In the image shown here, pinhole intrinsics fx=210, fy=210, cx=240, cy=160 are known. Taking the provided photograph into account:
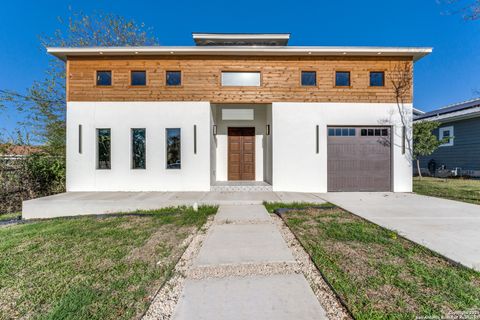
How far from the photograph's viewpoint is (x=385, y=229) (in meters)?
4.04

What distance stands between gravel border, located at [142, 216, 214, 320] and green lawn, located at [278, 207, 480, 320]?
1.66 metres

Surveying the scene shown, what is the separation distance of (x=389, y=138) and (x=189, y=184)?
25.7 feet

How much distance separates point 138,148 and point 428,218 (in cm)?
886

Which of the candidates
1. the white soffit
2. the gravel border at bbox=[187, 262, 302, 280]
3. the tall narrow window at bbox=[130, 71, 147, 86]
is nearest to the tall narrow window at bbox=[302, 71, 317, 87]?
the white soffit

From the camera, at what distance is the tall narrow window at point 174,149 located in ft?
26.1

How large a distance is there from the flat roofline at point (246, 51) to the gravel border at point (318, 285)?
22.0 ft

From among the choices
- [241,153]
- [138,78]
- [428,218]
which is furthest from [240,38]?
[428,218]

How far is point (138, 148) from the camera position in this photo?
7957 mm

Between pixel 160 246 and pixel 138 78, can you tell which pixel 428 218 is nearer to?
pixel 160 246

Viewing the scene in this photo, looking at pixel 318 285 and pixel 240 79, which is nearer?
pixel 318 285

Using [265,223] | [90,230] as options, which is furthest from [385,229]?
[90,230]

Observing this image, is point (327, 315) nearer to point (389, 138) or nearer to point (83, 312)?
point (83, 312)

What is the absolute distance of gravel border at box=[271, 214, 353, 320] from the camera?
1.91 m

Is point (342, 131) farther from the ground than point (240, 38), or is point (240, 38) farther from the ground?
point (240, 38)
